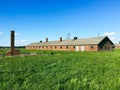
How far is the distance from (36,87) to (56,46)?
6285 centimetres

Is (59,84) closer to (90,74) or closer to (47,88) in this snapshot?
(47,88)

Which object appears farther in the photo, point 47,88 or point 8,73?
point 8,73

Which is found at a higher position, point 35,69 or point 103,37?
point 103,37

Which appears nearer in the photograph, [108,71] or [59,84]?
[59,84]

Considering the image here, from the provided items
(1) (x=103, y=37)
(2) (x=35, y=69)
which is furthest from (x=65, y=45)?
(2) (x=35, y=69)

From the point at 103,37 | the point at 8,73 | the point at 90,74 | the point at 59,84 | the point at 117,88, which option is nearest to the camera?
the point at 117,88

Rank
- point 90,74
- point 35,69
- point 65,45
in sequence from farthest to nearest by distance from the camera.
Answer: point 65,45 → point 35,69 → point 90,74

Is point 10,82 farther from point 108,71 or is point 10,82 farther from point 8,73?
point 108,71

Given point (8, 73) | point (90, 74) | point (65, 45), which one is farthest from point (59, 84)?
point (65, 45)

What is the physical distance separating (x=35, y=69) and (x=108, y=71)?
539cm

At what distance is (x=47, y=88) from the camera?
10.2 meters

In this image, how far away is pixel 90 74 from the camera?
12.1m

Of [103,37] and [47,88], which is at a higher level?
[103,37]

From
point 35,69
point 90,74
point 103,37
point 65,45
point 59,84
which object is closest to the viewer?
point 59,84
